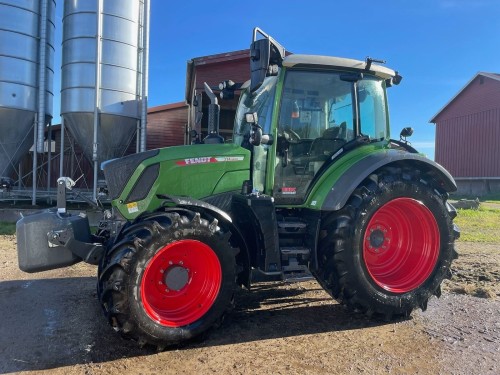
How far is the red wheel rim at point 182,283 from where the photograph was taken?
3.43 m

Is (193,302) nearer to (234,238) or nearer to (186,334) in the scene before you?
(186,334)

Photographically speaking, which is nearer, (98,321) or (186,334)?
(186,334)

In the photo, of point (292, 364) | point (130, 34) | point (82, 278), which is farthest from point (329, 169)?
point (130, 34)

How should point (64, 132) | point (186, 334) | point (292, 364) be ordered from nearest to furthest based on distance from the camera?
1. point (292, 364)
2. point (186, 334)
3. point (64, 132)

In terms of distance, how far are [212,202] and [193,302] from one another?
929 millimetres

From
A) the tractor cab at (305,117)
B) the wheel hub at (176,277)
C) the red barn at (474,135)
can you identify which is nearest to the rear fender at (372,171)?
the tractor cab at (305,117)

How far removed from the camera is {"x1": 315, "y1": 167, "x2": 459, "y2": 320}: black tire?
12.7ft

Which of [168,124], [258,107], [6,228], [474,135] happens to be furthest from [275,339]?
[474,135]

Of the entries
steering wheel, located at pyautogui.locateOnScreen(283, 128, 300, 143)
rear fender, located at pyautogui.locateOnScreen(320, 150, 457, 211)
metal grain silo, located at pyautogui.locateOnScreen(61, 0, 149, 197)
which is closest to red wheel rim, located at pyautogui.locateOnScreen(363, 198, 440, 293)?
rear fender, located at pyautogui.locateOnScreen(320, 150, 457, 211)

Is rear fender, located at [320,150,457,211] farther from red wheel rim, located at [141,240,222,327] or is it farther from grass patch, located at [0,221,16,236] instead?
grass patch, located at [0,221,16,236]

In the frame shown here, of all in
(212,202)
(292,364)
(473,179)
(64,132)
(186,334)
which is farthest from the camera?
(473,179)

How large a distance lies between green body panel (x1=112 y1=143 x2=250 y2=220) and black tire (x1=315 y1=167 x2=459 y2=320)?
987 mm

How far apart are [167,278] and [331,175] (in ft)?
6.05

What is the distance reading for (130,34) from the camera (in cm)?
1095
